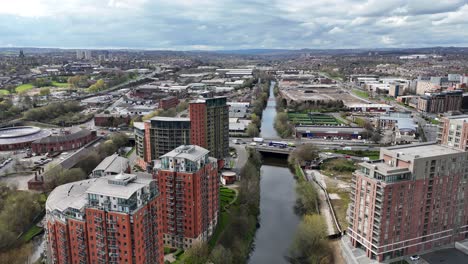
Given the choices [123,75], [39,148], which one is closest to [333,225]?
[39,148]

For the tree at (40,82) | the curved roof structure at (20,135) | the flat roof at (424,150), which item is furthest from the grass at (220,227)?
the tree at (40,82)

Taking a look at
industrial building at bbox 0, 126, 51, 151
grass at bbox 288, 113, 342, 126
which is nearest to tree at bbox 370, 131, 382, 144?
grass at bbox 288, 113, 342, 126

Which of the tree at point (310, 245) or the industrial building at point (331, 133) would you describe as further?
the industrial building at point (331, 133)

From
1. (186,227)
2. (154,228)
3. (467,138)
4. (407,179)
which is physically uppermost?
(467,138)

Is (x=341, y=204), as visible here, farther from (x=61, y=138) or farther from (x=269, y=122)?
(x=269, y=122)

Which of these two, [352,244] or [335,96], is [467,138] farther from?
[335,96]

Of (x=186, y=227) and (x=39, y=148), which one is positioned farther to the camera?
(x=39, y=148)

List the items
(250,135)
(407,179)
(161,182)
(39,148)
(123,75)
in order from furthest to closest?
(123,75), (250,135), (39,148), (161,182), (407,179)

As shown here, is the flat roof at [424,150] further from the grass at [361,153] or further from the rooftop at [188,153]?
the grass at [361,153]
